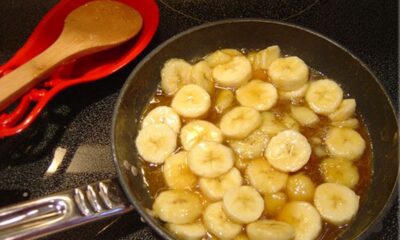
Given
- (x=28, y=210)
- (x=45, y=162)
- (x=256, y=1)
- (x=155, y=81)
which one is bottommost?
(x=45, y=162)

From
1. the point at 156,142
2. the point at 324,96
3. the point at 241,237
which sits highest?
the point at 324,96

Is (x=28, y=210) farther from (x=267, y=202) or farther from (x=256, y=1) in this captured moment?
(x=256, y=1)

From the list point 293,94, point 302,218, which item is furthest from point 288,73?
point 302,218

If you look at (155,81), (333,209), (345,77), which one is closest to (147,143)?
(155,81)

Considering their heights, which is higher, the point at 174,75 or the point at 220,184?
the point at 174,75

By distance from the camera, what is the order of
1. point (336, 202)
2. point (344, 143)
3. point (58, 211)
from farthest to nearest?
point (344, 143) → point (336, 202) → point (58, 211)

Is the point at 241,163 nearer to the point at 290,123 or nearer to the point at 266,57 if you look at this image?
the point at 290,123

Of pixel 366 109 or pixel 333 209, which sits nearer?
pixel 333 209
